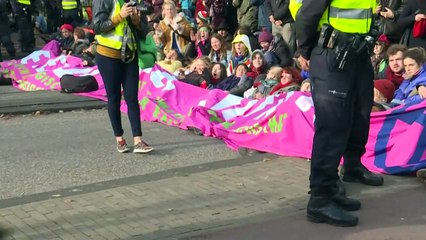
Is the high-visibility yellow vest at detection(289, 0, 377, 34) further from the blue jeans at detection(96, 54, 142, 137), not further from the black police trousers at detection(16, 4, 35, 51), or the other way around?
the black police trousers at detection(16, 4, 35, 51)

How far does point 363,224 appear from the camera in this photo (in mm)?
4375

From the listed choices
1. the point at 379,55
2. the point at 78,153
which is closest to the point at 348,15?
the point at 78,153

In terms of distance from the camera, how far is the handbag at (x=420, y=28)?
25.7 ft

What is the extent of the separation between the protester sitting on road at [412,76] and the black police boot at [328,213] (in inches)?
97.0

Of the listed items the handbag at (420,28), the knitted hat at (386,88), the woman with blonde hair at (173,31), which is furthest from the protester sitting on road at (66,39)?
the knitted hat at (386,88)

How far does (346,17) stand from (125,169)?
261cm

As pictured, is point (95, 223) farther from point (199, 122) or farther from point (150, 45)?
point (199, 122)

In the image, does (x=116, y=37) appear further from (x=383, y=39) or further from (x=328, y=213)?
(x=383, y=39)

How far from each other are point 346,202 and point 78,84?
6.11 metres

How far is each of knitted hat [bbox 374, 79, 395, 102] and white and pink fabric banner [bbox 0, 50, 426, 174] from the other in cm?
101

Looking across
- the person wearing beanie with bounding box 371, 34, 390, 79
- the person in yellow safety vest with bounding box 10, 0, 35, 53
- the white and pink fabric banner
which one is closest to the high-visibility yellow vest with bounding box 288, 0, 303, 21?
the white and pink fabric banner

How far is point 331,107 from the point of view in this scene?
431 centimetres

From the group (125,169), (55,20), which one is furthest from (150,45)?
(55,20)

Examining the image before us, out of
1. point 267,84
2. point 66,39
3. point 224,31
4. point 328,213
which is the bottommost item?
point 66,39
